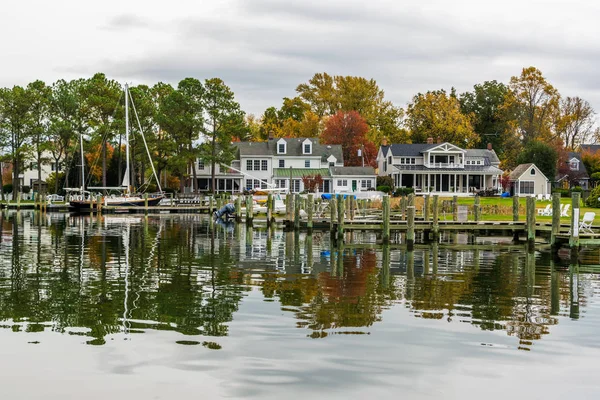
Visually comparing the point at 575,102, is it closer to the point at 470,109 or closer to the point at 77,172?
the point at 470,109

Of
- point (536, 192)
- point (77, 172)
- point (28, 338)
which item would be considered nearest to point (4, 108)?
point (77, 172)

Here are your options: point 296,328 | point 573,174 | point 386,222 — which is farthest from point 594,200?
point 296,328

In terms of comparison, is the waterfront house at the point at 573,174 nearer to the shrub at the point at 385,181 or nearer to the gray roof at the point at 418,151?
the gray roof at the point at 418,151

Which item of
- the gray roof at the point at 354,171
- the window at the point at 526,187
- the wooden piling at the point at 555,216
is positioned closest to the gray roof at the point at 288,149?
the gray roof at the point at 354,171

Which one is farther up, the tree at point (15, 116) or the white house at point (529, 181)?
the tree at point (15, 116)

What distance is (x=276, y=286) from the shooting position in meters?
21.6

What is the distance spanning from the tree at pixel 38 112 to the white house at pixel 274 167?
20.0 meters

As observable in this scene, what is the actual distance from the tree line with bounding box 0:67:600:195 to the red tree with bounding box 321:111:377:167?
158 millimetres

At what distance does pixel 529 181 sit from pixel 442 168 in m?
12.3

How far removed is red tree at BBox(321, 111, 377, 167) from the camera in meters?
111

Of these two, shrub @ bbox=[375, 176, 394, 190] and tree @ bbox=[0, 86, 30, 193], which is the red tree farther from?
tree @ bbox=[0, 86, 30, 193]

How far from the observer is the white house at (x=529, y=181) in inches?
3580

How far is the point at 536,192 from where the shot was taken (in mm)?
91438

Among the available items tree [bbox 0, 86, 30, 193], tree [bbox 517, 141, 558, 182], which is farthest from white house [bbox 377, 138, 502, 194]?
tree [bbox 0, 86, 30, 193]
